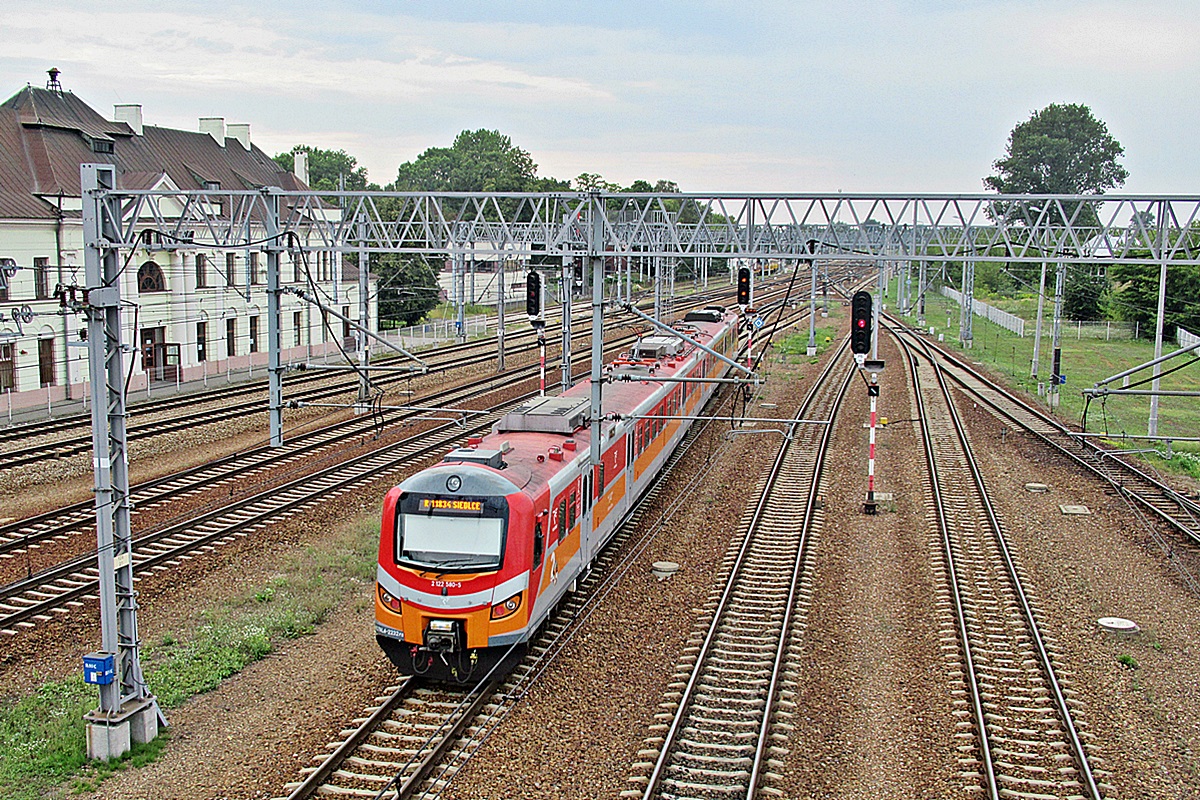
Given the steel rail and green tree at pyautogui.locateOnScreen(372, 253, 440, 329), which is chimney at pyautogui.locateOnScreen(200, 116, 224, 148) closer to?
green tree at pyautogui.locateOnScreen(372, 253, 440, 329)

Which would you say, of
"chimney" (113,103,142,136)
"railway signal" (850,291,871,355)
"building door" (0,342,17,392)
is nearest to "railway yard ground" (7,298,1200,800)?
"railway signal" (850,291,871,355)

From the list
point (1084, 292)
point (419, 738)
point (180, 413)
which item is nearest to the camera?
point (419, 738)

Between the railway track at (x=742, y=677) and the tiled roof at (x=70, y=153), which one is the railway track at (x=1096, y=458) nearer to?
the railway track at (x=742, y=677)

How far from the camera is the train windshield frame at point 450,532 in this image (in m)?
12.6

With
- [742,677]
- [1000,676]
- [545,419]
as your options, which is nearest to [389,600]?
[742,677]

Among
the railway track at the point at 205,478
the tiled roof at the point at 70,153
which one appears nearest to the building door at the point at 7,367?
the tiled roof at the point at 70,153

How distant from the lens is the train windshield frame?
12.6m

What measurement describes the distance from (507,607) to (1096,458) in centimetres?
2212

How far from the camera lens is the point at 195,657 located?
14.0 m

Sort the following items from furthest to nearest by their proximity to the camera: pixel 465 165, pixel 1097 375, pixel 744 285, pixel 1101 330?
pixel 465 165 → pixel 1101 330 → pixel 1097 375 → pixel 744 285

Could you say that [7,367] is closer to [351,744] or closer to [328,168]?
[351,744]

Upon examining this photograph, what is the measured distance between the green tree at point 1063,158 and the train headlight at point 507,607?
11025 centimetres

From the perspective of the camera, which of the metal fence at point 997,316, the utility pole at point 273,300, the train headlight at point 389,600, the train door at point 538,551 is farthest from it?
the metal fence at point 997,316

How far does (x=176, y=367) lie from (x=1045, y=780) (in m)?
37.5
